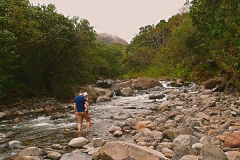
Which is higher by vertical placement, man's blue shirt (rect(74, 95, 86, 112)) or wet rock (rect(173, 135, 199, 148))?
man's blue shirt (rect(74, 95, 86, 112))

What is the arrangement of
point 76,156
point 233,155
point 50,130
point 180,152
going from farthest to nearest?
1. point 50,130
2. point 76,156
3. point 180,152
4. point 233,155

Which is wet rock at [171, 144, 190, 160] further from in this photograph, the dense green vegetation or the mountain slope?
the mountain slope

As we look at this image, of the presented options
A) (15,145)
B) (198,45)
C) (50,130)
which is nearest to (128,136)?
(50,130)

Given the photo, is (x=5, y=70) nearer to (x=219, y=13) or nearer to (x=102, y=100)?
(x=102, y=100)

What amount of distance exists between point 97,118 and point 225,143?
7.71 metres

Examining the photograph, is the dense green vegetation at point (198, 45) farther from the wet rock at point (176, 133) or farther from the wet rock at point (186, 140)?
the wet rock at point (186, 140)

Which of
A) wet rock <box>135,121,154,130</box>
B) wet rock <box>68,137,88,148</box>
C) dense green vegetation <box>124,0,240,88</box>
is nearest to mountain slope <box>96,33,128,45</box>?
dense green vegetation <box>124,0,240,88</box>

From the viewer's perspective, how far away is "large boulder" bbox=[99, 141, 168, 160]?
19.2 ft

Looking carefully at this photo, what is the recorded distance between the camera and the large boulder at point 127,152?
230 inches

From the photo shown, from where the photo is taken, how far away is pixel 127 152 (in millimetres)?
6059

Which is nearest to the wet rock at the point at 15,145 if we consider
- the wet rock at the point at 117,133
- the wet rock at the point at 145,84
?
the wet rock at the point at 117,133

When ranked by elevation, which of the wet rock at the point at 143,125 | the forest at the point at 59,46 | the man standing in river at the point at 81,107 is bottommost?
the wet rock at the point at 143,125

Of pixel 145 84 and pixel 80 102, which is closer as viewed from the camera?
pixel 80 102

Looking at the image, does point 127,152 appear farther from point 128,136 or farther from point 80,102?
point 80,102
